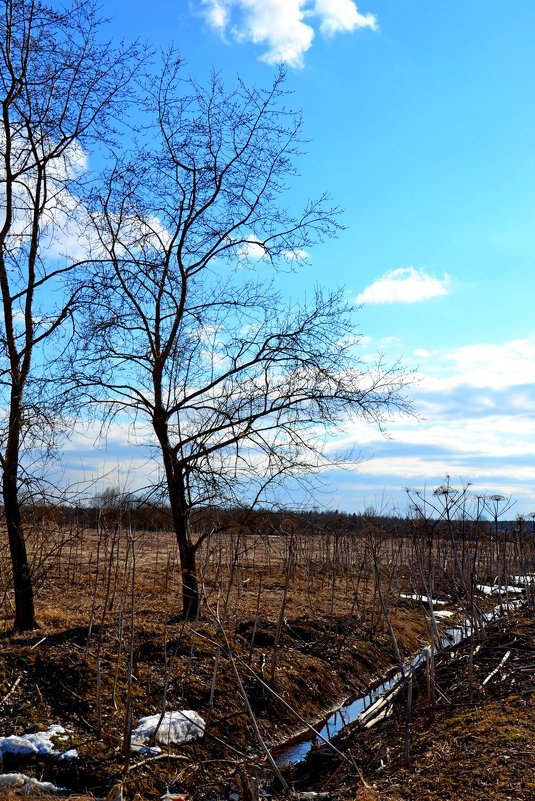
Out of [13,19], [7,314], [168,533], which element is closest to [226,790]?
[7,314]

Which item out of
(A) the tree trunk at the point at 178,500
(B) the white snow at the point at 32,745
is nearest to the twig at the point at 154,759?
(B) the white snow at the point at 32,745

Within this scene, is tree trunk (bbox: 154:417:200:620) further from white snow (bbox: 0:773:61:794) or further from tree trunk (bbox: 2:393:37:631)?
white snow (bbox: 0:773:61:794)

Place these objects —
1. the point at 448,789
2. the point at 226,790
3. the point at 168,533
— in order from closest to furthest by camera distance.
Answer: the point at 448,789 → the point at 226,790 → the point at 168,533

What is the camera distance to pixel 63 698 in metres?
6.37

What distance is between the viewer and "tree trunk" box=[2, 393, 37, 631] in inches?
316

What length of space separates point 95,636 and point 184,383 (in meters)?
3.27

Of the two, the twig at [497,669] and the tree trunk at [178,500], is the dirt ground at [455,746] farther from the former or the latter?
the tree trunk at [178,500]

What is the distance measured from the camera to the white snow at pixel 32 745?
5457 mm

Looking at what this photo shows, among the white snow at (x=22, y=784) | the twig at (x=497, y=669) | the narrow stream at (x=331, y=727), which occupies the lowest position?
the narrow stream at (x=331, y=727)

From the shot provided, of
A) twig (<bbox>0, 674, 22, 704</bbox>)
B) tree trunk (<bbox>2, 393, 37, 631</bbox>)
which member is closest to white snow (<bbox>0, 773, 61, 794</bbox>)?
twig (<bbox>0, 674, 22, 704</bbox>)

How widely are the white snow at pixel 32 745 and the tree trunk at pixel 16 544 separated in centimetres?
248

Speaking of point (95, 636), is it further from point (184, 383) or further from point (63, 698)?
point (184, 383)

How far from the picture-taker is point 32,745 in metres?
5.54

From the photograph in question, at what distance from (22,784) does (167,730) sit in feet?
Answer: 4.60
